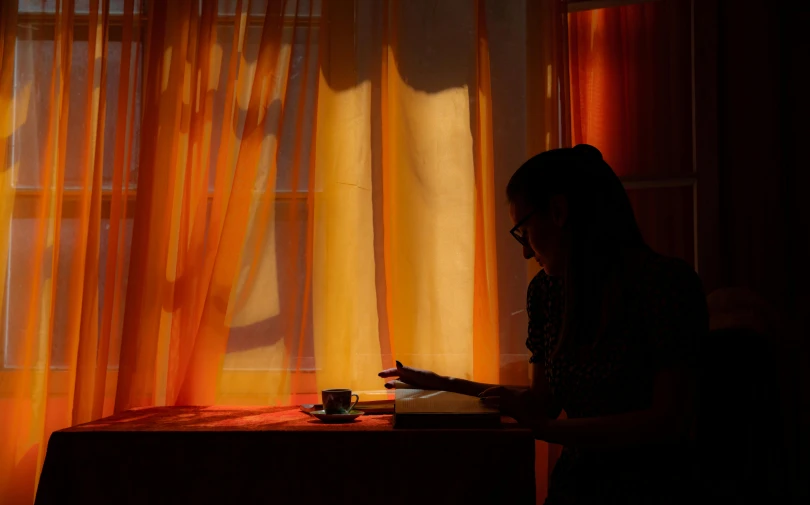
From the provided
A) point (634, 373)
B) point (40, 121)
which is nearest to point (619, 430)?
point (634, 373)

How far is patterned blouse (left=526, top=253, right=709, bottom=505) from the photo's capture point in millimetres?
1227

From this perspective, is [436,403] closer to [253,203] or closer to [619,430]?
[619,430]

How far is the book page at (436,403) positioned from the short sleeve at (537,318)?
7.0 inches

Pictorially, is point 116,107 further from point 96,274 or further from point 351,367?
point 351,367

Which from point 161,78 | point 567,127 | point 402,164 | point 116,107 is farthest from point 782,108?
point 116,107

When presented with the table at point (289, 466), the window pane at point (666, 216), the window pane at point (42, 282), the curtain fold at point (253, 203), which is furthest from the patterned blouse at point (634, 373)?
the window pane at point (42, 282)

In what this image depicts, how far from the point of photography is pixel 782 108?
209 cm

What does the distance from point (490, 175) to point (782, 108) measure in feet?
2.89

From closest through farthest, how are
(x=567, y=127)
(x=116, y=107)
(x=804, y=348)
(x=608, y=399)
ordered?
(x=608, y=399), (x=804, y=348), (x=567, y=127), (x=116, y=107)

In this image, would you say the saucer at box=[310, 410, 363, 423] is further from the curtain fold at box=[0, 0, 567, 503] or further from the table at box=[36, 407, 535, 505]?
the curtain fold at box=[0, 0, 567, 503]

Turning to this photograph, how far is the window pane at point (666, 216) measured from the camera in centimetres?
217

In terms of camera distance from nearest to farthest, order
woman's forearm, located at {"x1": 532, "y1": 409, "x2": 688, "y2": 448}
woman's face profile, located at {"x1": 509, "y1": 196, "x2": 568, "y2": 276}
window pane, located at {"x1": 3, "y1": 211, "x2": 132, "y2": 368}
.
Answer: woman's forearm, located at {"x1": 532, "y1": 409, "x2": 688, "y2": 448}
woman's face profile, located at {"x1": 509, "y1": 196, "x2": 568, "y2": 276}
window pane, located at {"x1": 3, "y1": 211, "x2": 132, "y2": 368}

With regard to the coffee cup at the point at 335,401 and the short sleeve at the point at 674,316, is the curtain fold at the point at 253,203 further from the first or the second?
the short sleeve at the point at 674,316

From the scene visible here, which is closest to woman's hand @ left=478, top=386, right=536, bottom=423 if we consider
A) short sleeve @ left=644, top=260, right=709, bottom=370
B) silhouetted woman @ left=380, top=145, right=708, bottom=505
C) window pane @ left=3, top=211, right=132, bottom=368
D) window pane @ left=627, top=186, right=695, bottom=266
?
Answer: silhouetted woman @ left=380, top=145, right=708, bottom=505
